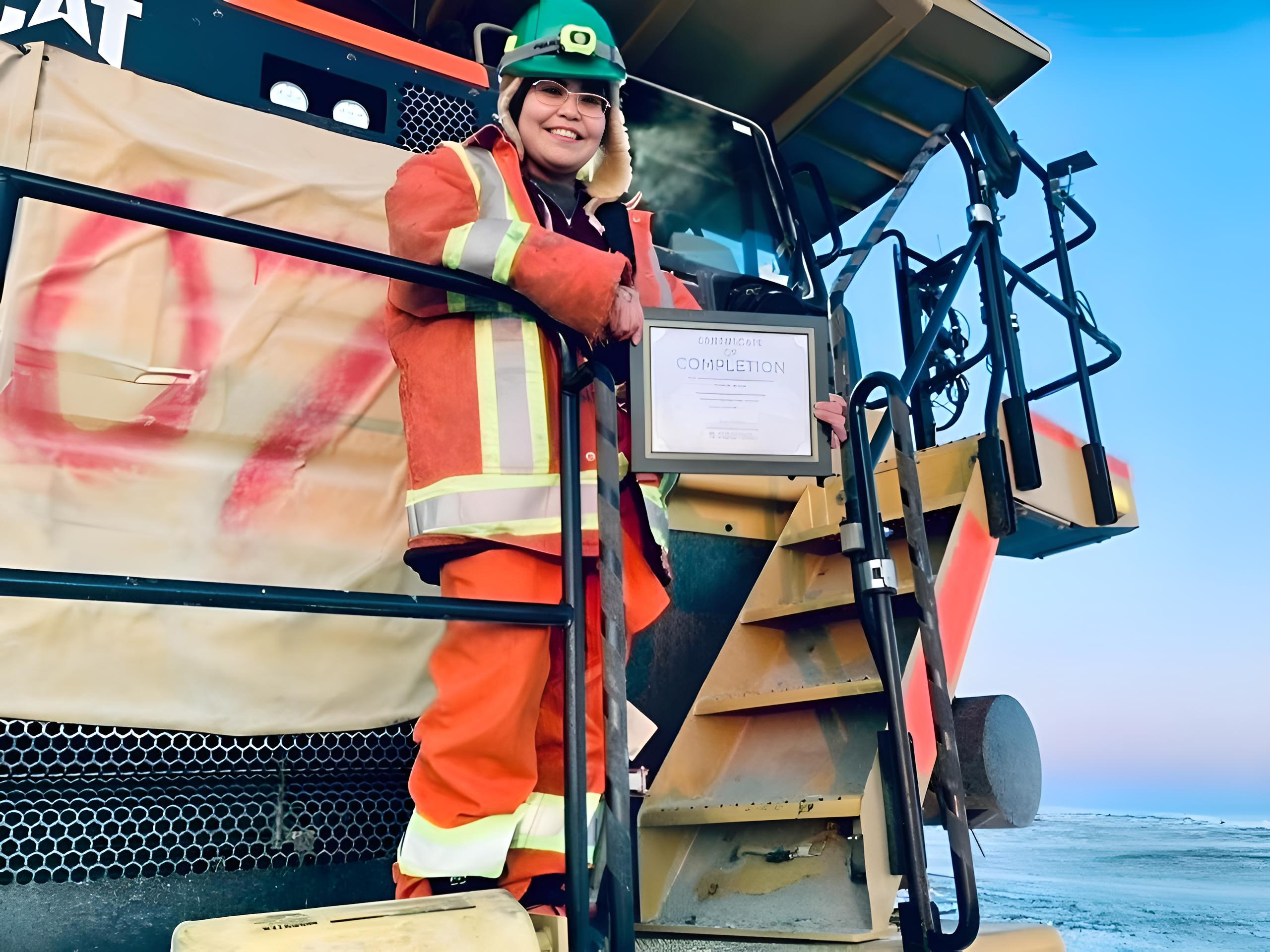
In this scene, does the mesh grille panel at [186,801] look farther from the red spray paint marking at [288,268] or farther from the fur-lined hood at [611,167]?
the fur-lined hood at [611,167]

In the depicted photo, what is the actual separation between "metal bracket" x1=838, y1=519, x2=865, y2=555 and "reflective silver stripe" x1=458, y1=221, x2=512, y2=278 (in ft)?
2.82

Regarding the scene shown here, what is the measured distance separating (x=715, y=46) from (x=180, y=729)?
2596 millimetres

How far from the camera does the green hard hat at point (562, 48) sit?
6.07 feet

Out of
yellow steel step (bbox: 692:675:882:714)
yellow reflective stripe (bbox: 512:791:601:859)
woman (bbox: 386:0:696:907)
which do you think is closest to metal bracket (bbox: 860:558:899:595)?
yellow steel step (bbox: 692:675:882:714)

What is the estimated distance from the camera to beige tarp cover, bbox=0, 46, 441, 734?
5.61 ft

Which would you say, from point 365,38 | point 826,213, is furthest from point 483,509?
point 826,213

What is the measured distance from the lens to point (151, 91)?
198 cm

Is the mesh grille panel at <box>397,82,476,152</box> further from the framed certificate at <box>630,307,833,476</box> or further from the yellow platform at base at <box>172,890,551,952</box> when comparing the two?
the yellow platform at base at <box>172,890,551,952</box>

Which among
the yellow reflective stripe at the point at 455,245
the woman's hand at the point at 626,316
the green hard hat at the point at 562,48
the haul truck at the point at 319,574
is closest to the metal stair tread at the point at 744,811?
the haul truck at the point at 319,574

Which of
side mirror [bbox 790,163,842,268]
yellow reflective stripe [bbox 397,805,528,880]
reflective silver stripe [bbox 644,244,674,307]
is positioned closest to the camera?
yellow reflective stripe [bbox 397,805,528,880]

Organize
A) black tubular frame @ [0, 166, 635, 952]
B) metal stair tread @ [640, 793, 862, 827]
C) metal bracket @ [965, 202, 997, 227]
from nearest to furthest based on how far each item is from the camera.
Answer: black tubular frame @ [0, 166, 635, 952] < metal stair tread @ [640, 793, 862, 827] < metal bracket @ [965, 202, 997, 227]

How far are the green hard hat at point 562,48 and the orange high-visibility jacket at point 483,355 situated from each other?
0.22 meters

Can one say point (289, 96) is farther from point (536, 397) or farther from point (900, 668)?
point (900, 668)

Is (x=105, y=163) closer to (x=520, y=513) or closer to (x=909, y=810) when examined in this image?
(x=520, y=513)
